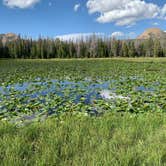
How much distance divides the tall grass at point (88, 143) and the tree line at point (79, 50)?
67.5 meters

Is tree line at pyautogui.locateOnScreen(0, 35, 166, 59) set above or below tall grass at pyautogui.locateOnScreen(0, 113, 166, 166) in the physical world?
above

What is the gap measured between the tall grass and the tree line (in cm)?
6753

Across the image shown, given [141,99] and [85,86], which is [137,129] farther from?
[85,86]

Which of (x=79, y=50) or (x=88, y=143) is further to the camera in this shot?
(x=79, y=50)

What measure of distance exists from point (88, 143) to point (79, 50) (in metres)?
72.2

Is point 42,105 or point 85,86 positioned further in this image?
point 85,86

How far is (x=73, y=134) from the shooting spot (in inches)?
163

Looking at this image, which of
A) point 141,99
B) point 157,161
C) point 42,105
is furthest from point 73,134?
point 141,99

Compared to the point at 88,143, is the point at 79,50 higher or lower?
higher

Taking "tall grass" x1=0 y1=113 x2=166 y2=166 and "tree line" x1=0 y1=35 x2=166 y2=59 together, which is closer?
"tall grass" x1=0 y1=113 x2=166 y2=166

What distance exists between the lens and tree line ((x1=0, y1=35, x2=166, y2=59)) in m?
71.2

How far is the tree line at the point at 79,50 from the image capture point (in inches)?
2803

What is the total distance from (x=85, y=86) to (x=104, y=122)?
784 cm

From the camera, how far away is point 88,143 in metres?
3.86
